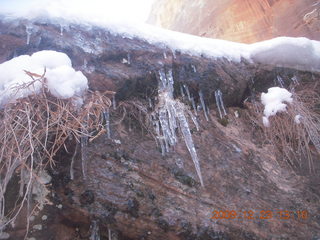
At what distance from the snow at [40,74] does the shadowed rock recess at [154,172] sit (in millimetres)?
271

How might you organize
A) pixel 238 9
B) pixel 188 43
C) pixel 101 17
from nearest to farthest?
pixel 101 17 → pixel 188 43 → pixel 238 9

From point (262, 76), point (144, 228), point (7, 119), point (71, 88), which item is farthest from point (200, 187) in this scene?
point (262, 76)

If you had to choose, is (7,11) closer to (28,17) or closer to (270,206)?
(28,17)

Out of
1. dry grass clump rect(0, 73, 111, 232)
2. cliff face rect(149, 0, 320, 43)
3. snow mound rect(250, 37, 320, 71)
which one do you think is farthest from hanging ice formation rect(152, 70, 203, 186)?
cliff face rect(149, 0, 320, 43)

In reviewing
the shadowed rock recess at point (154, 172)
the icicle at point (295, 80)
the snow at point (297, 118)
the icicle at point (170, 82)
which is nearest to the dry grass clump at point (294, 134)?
the snow at point (297, 118)

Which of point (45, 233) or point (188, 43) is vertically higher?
point (188, 43)

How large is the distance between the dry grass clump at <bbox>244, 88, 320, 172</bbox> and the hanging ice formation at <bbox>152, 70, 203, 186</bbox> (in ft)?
2.75

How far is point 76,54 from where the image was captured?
1.98 m

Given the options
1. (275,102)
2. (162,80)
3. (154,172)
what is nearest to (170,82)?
(162,80)

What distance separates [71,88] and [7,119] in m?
0.43

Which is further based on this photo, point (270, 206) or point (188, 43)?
point (188, 43)

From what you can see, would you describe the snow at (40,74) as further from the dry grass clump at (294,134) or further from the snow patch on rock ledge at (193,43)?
the dry grass clump at (294,134)
